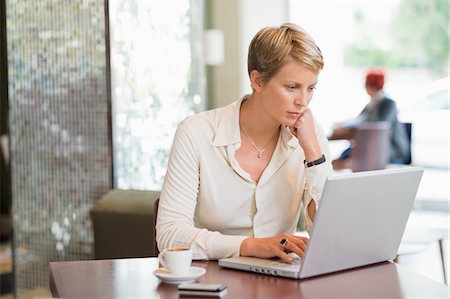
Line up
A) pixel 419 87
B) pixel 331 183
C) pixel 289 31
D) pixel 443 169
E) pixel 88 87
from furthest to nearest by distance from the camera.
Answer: pixel 419 87 → pixel 443 169 → pixel 88 87 → pixel 289 31 → pixel 331 183

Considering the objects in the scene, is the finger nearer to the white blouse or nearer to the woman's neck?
the white blouse

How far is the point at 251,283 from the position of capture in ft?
6.83

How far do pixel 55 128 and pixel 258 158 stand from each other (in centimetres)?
211

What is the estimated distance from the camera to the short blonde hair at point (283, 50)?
2486mm

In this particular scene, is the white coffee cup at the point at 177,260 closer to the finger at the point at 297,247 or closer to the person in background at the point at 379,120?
the finger at the point at 297,247

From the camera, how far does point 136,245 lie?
394cm

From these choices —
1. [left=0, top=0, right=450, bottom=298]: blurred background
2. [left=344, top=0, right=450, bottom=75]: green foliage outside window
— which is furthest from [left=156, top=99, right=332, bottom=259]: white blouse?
[left=344, top=0, right=450, bottom=75]: green foliage outside window

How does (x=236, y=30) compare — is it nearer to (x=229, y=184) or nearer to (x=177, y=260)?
(x=229, y=184)

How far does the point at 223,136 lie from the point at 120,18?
6.76 feet

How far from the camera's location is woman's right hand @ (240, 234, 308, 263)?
2.23 metres

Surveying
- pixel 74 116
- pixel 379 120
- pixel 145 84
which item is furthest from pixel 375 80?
pixel 74 116

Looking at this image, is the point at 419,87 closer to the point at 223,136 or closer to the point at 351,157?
the point at 351,157

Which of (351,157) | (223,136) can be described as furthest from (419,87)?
(223,136)

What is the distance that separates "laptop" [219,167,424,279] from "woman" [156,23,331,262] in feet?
1.15
